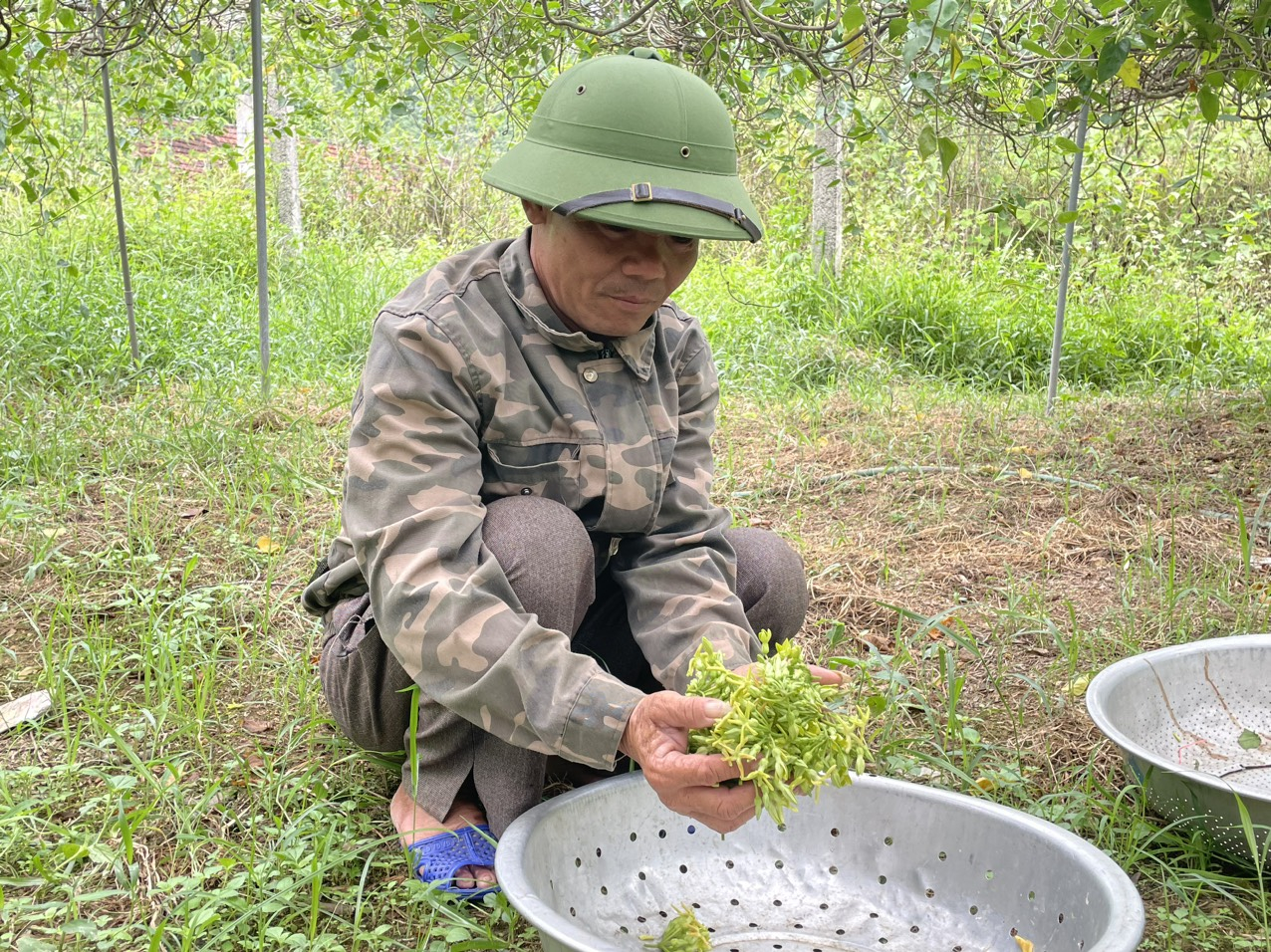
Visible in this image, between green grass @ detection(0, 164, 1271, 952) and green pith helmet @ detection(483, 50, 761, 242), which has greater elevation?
green pith helmet @ detection(483, 50, 761, 242)

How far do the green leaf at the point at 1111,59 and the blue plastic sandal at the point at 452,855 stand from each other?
173 centimetres

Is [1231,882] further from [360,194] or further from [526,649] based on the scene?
[360,194]

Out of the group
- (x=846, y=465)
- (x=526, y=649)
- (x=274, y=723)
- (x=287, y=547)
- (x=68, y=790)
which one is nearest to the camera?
(x=526, y=649)

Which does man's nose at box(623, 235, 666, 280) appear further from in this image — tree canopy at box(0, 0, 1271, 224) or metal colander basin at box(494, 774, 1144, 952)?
metal colander basin at box(494, 774, 1144, 952)

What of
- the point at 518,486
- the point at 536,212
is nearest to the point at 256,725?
the point at 518,486

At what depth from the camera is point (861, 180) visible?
1102cm

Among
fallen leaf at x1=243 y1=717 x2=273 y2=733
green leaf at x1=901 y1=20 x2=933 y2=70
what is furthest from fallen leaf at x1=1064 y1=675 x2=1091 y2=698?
fallen leaf at x1=243 y1=717 x2=273 y2=733

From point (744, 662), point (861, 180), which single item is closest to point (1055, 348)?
point (744, 662)

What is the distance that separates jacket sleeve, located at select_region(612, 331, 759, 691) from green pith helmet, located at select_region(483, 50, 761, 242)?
470 mm

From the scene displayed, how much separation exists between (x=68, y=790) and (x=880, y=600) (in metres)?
1.82

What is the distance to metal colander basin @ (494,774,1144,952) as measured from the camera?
1.62 metres

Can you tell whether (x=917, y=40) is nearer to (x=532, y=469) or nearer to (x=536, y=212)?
(x=536, y=212)

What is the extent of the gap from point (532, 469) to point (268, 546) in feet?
4.88

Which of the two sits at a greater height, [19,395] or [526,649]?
[526,649]
